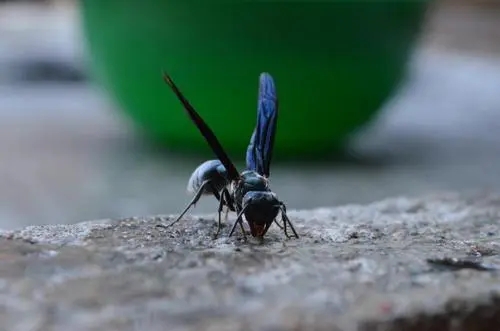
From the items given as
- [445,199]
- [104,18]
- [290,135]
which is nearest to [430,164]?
[290,135]

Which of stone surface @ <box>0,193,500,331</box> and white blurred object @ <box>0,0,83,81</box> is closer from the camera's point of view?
stone surface @ <box>0,193,500,331</box>

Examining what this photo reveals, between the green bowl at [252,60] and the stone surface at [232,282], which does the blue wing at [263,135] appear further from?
the green bowl at [252,60]

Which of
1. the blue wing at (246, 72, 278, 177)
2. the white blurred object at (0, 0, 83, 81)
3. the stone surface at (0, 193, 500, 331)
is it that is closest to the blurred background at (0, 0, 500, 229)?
the white blurred object at (0, 0, 83, 81)

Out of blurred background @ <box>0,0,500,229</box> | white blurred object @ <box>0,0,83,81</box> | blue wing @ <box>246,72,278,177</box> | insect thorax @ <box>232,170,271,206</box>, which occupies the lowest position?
blurred background @ <box>0,0,500,229</box>

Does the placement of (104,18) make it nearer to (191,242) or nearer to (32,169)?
(32,169)

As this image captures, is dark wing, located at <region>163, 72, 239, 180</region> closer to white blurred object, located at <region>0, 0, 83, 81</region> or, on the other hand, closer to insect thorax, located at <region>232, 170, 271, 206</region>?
insect thorax, located at <region>232, 170, 271, 206</region>

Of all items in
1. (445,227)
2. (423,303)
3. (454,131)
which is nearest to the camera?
(423,303)
